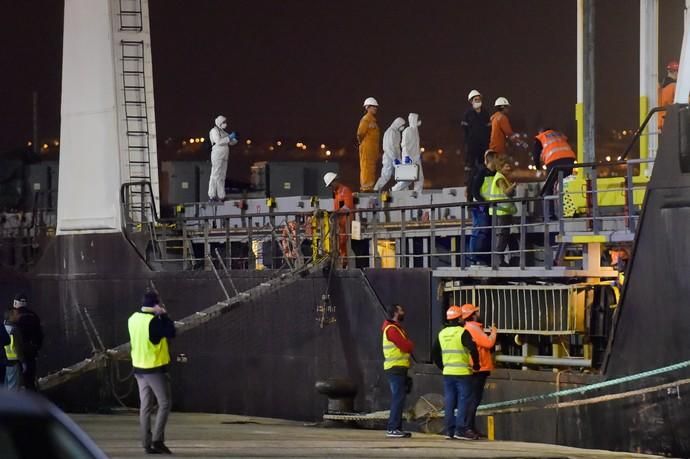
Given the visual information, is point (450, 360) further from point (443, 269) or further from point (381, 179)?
point (381, 179)

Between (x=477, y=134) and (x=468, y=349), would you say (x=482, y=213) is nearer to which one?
(x=477, y=134)

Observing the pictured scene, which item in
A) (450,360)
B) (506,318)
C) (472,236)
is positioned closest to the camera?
(450,360)

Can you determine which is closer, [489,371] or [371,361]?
[489,371]

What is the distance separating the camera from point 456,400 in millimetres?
14945

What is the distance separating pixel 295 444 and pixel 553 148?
549 cm

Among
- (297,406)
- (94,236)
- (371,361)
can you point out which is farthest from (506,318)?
(94,236)

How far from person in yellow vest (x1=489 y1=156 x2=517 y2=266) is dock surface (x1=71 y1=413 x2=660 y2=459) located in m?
2.55

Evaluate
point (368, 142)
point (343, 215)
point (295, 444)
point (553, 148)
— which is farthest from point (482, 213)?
point (368, 142)

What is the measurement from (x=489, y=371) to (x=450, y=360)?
0.52m

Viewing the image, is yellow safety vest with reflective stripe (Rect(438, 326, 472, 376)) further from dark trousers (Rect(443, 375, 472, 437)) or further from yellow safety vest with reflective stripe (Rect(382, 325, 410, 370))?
yellow safety vest with reflective stripe (Rect(382, 325, 410, 370))

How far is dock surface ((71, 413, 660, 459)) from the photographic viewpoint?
13.1 metres

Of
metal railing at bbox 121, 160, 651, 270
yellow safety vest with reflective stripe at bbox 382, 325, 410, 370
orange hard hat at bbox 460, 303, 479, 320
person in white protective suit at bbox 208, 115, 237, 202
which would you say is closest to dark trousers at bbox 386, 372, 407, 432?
yellow safety vest with reflective stripe at bbox 382, 325, 410, 370

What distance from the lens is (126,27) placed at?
22.4 metres

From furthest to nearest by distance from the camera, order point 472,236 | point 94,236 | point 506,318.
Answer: point 94,236 < point 472,236 < point 506,318
